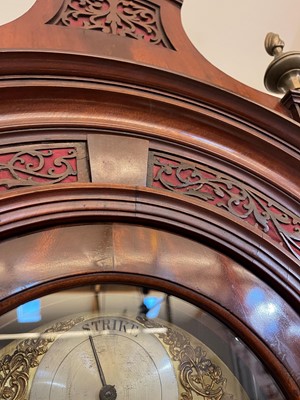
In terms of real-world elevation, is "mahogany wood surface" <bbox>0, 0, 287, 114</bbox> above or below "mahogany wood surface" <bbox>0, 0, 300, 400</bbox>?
above

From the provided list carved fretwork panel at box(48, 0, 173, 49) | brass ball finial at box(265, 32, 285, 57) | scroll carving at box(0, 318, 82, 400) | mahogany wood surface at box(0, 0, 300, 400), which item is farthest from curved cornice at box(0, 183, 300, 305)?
brass ball finial at box(265, 32, 285, 57)

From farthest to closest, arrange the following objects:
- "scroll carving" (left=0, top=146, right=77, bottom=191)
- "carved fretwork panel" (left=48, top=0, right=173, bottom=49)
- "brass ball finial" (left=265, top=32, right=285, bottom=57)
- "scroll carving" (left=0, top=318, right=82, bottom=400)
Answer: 1. "brass ball finial" (left=265, top=32, right=285, bottom=57)
2. "carved fretwork panel" (left=48, top=0, right=173, bottom=49)
3. "scroll carving" (left=0, top=146, right=77, bottom=191)
4. "scroll carving" (left=0, top=318, right=82, bottom=400)

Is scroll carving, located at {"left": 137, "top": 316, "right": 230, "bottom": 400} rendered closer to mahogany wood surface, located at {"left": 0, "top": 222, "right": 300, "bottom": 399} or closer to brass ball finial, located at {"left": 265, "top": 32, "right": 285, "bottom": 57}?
mahogany wood surface, located at {"left": 0, "top": 222, "right": 300, "bottom": 399}

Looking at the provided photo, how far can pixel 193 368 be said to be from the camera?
1.91 ft

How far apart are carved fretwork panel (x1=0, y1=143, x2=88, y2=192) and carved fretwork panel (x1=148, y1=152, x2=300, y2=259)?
12 cm

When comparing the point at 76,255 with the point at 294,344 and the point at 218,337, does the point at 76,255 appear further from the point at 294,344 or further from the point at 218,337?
the point at 294,344

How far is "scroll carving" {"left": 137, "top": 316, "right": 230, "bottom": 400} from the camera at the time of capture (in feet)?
1.88

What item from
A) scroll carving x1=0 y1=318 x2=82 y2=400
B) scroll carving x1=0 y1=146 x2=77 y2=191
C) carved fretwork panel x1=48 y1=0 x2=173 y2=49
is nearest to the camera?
scroll carving x1=0 y1=318 x2=82 y2=400

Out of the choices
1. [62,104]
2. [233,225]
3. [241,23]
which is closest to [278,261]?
[233,225]

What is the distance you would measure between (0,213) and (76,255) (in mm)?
109

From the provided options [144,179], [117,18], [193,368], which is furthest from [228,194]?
[117,18]

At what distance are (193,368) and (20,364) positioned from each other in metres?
0.21

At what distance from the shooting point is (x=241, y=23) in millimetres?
1830

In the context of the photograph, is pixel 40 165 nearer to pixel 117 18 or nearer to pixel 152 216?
pixel 152 216
